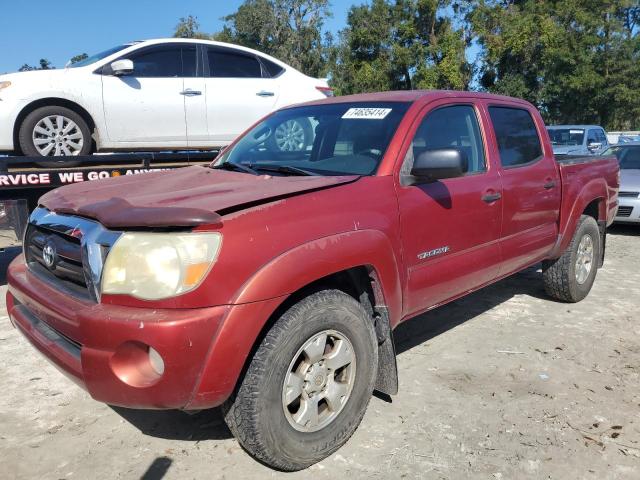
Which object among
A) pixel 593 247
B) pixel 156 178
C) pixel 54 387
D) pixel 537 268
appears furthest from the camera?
pixel 537 268

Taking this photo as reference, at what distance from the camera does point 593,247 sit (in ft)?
17.5

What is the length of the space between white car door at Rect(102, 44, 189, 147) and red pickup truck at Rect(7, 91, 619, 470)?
2565 millimetres

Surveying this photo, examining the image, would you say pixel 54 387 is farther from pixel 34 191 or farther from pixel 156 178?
pixel 34 191

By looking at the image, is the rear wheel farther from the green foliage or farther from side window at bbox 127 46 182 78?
the green foliage

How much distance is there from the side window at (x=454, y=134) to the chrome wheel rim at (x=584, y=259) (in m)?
1.92

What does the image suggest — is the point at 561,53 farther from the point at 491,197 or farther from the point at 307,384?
the point at 307,384

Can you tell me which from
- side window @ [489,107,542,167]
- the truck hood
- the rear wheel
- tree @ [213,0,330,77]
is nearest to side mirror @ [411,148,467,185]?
the truck hood

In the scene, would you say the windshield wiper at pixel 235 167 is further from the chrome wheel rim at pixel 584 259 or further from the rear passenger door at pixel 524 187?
the chrome wheel rim at pixel 584 259

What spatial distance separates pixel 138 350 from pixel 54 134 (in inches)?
163

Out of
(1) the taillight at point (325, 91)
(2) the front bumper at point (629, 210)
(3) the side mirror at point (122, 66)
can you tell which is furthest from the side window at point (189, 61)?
(2) the front bumper at point (629, 210)

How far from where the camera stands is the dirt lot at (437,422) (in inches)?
106

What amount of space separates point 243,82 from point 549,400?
4.94 meters

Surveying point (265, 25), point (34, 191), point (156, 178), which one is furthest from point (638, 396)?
point (265, 25)

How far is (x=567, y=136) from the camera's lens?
47.8 feet
